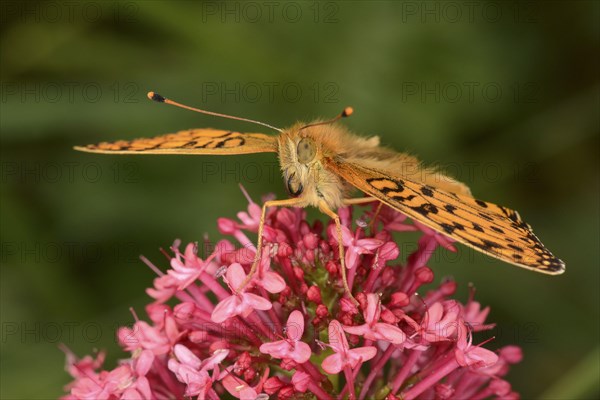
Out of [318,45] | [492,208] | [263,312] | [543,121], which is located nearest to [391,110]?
[318,45]

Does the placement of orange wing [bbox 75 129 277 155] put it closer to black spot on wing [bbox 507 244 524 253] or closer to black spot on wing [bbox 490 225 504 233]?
black spot on wing [bbox 490 225 504 233]

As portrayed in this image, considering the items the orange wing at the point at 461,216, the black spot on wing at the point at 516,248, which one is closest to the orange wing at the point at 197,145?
the orange wing at the point at 461,216

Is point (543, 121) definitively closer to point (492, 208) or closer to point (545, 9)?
point (545, 9)

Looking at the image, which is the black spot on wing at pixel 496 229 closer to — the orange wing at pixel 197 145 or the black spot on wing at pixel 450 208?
the black spot on wing at pixel 450 208

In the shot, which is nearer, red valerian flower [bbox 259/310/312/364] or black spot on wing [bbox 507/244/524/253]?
black spot on wing [bbox 507/244/524/253]

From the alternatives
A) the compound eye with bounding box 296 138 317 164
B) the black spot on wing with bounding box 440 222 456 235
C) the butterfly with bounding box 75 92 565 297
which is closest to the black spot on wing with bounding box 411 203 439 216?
the butterfly with bounding box 75 92 565 297

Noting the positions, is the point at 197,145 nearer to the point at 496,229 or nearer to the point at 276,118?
the point at 496,229

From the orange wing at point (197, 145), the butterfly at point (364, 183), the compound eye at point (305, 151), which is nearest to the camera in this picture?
the butterfly at point (364, 183)
